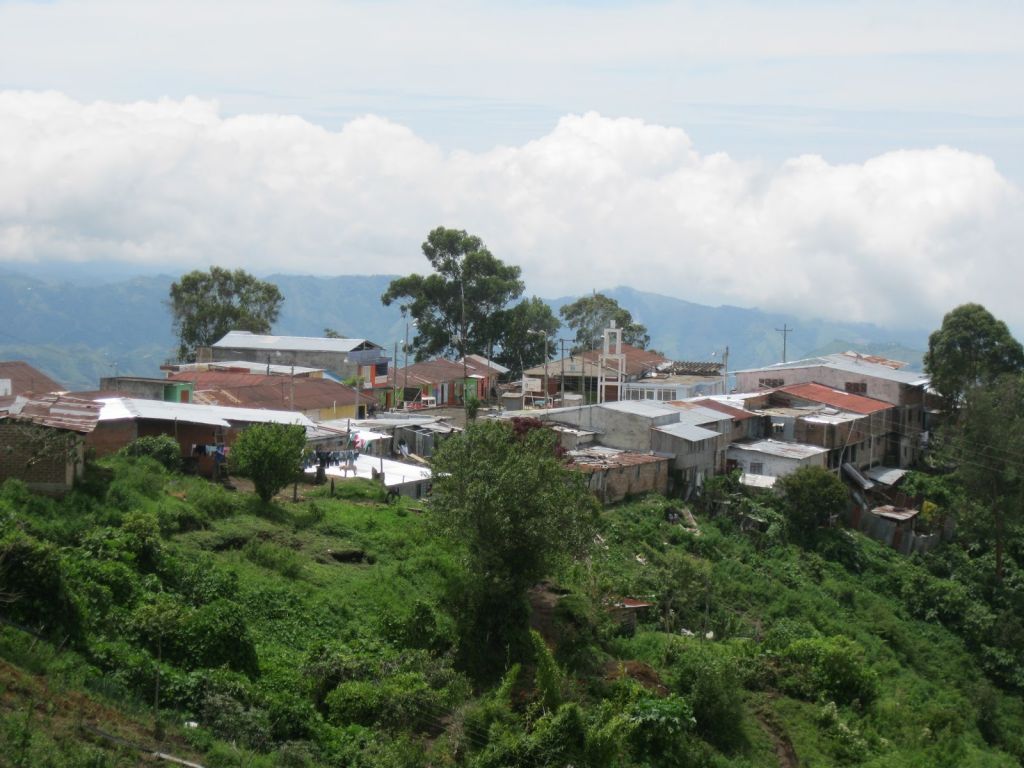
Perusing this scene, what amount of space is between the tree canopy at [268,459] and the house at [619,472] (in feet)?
32.4

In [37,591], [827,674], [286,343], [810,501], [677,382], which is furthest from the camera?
[286,343]

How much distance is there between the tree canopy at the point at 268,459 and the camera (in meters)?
25.0

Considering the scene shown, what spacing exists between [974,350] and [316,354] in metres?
33.0

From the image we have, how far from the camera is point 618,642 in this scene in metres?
24.8

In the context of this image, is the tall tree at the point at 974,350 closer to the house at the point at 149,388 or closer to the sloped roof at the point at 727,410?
the sloped roof at the point at 727,410

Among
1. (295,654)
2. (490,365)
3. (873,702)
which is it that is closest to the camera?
(295,654)

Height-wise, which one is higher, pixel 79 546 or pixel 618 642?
pixel 79 546

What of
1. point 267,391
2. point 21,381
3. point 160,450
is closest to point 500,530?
point 160,450

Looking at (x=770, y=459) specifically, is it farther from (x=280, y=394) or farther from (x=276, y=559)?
(x=276, y=559)

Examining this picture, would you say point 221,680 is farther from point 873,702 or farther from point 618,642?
point 873,702

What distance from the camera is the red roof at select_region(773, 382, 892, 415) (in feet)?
156

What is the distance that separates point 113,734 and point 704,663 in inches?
507

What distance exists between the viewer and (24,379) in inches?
1890

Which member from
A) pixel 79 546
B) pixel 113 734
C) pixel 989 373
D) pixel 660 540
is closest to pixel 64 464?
pixel 79 546
